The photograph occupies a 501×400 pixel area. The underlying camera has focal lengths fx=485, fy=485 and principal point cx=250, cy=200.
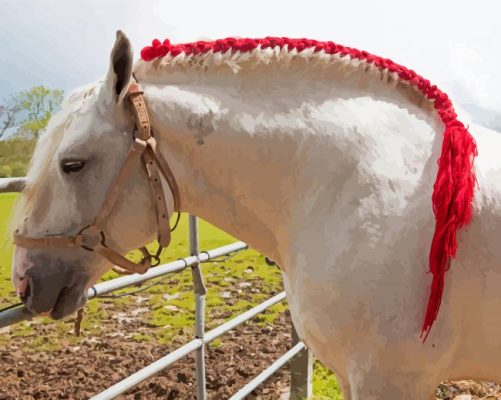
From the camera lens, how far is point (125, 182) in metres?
1.45

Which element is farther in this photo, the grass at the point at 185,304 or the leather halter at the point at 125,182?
the grass at the point at 185,304

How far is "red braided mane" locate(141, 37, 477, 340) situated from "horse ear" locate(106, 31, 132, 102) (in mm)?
179

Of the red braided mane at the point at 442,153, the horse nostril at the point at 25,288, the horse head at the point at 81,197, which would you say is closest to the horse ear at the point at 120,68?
the horse head at the point at 81,197

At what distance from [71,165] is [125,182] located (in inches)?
6.3

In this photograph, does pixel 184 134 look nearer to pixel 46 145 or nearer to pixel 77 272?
pixel 46 145

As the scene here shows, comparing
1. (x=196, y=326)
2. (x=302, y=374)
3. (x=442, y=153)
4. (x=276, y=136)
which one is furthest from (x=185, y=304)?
(x=442, y=153)

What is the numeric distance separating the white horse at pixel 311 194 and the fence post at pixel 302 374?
1974 millimetres

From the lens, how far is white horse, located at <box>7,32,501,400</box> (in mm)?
1347

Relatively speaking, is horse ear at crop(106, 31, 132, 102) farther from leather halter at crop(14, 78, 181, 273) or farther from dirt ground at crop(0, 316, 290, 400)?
dirt ground at crop(0, 316, 290, 400)

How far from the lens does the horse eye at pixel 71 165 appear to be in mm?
1420

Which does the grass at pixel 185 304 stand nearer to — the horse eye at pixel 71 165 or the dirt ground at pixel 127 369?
the dirt ground at pixel 127 369

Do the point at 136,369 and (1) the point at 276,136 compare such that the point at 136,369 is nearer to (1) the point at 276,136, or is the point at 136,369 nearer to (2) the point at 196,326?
(2) the point at 196,326

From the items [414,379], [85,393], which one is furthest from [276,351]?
[414,379]

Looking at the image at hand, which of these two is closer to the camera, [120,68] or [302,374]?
[120,68]
